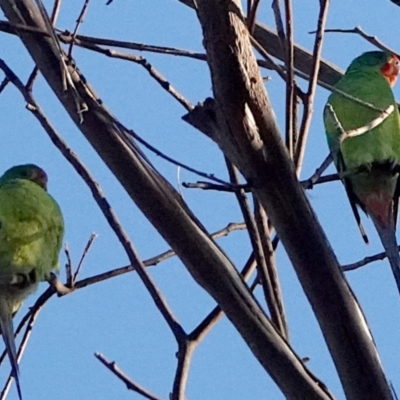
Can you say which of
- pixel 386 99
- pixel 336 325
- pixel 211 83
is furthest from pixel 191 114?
pixel 386 99

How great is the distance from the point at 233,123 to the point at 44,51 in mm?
522

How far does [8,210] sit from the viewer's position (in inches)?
118

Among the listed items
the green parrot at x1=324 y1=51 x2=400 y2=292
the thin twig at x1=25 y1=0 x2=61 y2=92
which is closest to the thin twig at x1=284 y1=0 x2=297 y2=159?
the thin twig at x1=25 y1=0 x2=61 y2=92

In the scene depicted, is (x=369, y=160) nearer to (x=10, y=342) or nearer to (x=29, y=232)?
(x=29, y=232)

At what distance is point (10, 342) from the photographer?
7.34 feet

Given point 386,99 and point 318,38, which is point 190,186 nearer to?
point 318,38

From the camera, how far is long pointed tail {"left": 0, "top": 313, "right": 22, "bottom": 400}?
6.41ft

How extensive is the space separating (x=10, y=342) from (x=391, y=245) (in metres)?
1.09

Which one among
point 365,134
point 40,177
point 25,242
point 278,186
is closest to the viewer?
point 278,186

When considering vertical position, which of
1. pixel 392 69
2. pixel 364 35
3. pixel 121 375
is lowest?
pixel 121 375

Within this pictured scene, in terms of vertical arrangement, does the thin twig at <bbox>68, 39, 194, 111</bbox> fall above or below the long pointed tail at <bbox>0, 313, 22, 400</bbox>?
above

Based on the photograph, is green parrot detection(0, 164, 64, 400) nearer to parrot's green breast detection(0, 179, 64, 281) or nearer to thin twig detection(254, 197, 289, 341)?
parrot's green breast detection(0, 179, 64, 281)

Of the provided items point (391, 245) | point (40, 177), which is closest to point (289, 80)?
point (391, 245)

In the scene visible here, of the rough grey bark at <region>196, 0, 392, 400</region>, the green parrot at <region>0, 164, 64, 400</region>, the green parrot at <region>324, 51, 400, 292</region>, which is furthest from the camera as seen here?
the green parrot at <region>324, 51, 400, 292</region>
